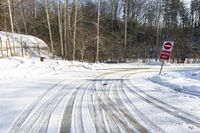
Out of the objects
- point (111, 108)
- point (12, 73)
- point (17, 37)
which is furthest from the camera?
point (17, 37)

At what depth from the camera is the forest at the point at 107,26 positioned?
41.0 m

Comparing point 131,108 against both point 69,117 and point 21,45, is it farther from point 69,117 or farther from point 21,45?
point 21,45

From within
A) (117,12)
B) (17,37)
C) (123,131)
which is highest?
(117,12)

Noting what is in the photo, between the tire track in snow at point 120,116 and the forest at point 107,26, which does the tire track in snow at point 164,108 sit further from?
the forest at point 107,26

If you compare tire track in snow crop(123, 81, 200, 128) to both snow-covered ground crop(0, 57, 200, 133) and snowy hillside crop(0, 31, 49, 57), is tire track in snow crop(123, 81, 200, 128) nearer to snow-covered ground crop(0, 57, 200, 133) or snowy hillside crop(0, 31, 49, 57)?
snow-covered ground crop(0, 57, 200, 133)

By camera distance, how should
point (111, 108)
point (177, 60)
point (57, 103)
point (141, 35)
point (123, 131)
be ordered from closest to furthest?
point (123, 131), point (111, 108), point (57, 103), point (177, 60), point (141, 35)

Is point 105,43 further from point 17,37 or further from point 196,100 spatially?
point 196,100

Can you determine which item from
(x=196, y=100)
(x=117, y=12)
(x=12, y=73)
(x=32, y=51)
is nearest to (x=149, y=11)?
(x=117, y=12)

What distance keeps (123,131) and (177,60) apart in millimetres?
41346

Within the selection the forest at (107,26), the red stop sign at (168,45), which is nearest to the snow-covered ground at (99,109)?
the red stop sign at (168,45)

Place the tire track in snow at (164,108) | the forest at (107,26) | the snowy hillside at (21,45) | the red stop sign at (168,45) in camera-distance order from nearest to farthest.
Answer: the tire track in snow at (164,108)
the red stop sign at (168,45)
the snowy hillside at (21,45)
the forest at (107,26)

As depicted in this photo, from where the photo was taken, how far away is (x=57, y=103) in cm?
957

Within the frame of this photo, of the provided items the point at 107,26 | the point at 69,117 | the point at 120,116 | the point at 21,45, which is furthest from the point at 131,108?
the point at 107,26

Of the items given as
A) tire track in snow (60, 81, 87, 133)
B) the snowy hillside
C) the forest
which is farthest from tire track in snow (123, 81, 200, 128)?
the forest
